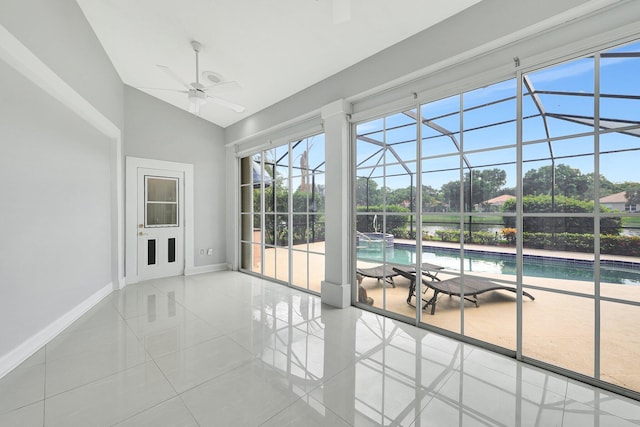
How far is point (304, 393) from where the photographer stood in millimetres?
1788

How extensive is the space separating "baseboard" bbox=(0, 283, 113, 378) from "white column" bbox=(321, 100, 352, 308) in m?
2.86

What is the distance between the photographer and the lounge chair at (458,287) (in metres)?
2.42

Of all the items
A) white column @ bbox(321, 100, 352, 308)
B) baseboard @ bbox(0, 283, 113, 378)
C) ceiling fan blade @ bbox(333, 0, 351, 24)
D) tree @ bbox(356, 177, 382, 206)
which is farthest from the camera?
white column @ bbox(321, 100, 352, 308)

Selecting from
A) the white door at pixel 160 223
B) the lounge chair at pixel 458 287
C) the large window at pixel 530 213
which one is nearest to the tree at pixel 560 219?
the large window at pixel 530 213

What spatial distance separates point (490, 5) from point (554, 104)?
3.17ft

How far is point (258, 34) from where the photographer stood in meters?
2.91

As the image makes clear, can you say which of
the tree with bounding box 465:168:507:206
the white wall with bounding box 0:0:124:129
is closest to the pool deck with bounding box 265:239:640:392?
the tree with bounding box 465:168:507:206

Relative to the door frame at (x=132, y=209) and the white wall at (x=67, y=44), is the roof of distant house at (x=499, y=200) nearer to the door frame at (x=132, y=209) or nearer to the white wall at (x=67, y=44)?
the white wall at (x=67, y=44)

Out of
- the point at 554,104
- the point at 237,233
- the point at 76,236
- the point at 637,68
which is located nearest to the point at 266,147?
the point at 237,233

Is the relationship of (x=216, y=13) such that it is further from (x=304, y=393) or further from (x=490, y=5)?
(x=304, y=393)

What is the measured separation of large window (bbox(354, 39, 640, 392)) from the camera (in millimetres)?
1850

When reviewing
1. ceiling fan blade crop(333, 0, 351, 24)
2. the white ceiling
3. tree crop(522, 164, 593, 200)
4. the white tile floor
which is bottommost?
the white tile floor

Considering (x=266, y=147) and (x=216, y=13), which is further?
(x=266, y=147)

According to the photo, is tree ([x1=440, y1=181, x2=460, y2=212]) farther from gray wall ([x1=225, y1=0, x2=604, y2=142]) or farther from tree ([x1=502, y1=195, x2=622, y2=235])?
gray wall ([x1=225, y1=0, x2=604, y2=142])
